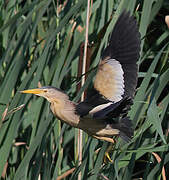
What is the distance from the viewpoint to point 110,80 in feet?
5.30

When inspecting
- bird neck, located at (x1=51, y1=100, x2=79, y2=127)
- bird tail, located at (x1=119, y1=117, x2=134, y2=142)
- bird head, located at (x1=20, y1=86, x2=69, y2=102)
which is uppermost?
bird head, located at (x1=20, y1=86, x2=69, y2=102)

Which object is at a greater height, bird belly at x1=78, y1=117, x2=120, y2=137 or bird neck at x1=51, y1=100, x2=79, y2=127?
bird neck at x1=51, y1=100, x2=79, y2=127

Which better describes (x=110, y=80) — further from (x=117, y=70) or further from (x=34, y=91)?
(x=34, y=91)

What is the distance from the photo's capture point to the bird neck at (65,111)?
149cm

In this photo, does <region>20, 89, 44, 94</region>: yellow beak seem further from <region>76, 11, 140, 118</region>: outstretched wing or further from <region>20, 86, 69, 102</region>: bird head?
<region>76, 11, 140, 118</region>: outstretched wing

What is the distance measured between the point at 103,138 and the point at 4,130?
1.23ft

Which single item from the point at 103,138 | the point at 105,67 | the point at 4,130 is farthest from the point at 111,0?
the point at 4,130

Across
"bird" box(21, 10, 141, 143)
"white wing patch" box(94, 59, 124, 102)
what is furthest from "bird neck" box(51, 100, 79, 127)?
"white wing patch" box(94, 59, 124, 102)

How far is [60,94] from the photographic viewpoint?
1.51 metres

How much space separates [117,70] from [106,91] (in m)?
0.10

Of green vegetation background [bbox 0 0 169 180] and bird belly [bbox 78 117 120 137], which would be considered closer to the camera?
green vegetation background [bbox 0 0 169 180]

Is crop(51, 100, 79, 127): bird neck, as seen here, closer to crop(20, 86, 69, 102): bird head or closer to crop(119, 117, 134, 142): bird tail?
crop(20, 86, 69, 102): bird head

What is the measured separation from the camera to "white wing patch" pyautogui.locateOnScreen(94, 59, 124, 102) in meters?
1.55

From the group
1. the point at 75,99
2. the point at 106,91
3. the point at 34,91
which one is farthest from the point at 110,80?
the point at 34,91
